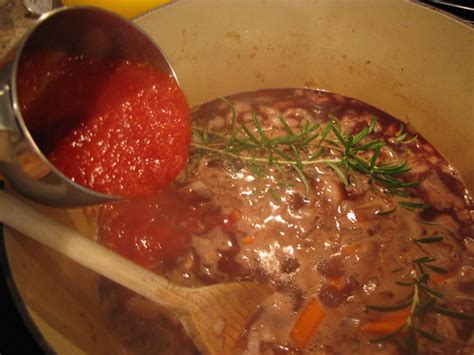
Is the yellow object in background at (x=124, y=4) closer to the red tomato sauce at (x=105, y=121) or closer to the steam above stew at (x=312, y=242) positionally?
the steam above stew at (x=312, y=242)

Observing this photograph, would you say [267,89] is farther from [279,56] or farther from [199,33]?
[199,33]

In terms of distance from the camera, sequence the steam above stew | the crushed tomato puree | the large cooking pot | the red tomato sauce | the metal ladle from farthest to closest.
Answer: the large cooking pot → the crushed tomato puree → the steam above stew → the red tomato sauce → the metal ladle

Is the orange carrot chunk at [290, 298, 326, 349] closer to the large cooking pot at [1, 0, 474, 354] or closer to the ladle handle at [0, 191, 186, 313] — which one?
the ladle handle at [0, 191, 186, 313]

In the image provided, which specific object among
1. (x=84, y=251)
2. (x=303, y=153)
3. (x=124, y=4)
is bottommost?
(x=84, y=251)

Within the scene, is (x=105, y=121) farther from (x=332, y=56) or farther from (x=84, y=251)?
(x=332, y=56)

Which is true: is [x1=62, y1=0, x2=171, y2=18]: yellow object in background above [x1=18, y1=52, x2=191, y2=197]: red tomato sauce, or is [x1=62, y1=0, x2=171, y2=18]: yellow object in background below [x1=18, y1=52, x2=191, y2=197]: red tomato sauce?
above

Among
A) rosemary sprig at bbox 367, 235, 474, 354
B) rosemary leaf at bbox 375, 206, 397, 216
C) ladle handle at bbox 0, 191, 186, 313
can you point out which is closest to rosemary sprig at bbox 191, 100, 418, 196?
rosemary leaf at bbox 375, 206, 397, 216

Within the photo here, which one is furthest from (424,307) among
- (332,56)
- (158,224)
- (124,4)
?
(124,4)
